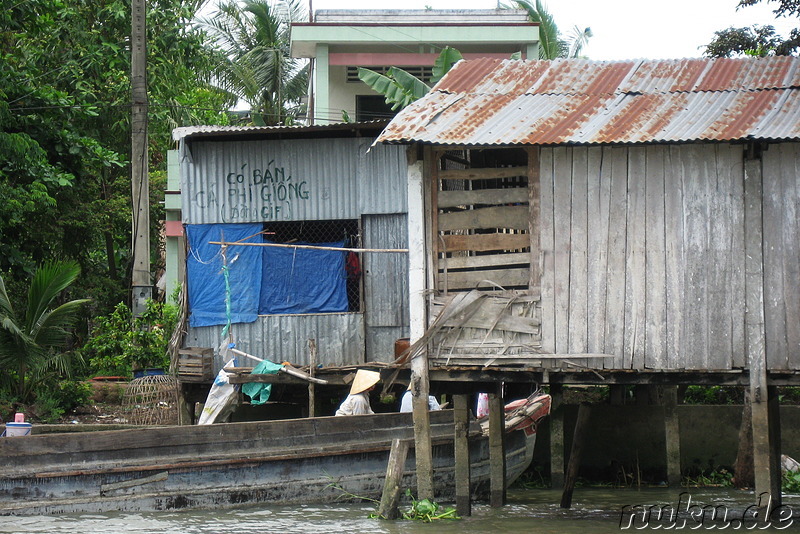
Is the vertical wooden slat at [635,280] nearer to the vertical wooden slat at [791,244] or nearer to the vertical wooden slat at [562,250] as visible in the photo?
the vertical wooden slat at [562,250]

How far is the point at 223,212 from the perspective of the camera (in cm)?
1370

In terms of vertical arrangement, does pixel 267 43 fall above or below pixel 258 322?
above

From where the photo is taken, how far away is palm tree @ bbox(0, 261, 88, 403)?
14.6 meters

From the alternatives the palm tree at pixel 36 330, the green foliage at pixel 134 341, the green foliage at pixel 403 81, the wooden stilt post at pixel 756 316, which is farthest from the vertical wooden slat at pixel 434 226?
the palm tree at pixel 36 330

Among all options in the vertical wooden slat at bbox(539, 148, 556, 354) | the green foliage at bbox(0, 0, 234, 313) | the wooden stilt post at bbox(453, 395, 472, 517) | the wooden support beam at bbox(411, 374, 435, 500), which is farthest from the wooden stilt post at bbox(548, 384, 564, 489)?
the green foliage at bbox(0, 0, 234, 313)

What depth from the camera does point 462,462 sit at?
Answer: 1055cm

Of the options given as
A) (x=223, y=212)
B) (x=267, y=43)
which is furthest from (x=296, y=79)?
(x=223, y=212)

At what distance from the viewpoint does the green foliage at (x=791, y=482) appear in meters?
13.0

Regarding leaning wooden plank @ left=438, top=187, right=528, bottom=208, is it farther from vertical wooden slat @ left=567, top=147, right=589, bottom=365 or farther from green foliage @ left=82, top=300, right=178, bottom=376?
green foliage @ left=82, top=300, right=178, bottom=376

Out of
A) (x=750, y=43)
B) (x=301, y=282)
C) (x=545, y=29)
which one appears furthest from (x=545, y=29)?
(x=301, y=282)

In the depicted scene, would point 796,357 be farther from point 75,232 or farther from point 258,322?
point 75,232

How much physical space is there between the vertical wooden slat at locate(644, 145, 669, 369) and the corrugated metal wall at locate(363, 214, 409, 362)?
4548 millimetres

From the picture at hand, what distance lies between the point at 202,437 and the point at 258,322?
110 inches

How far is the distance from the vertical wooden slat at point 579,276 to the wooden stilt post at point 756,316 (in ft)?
→ 4.90
